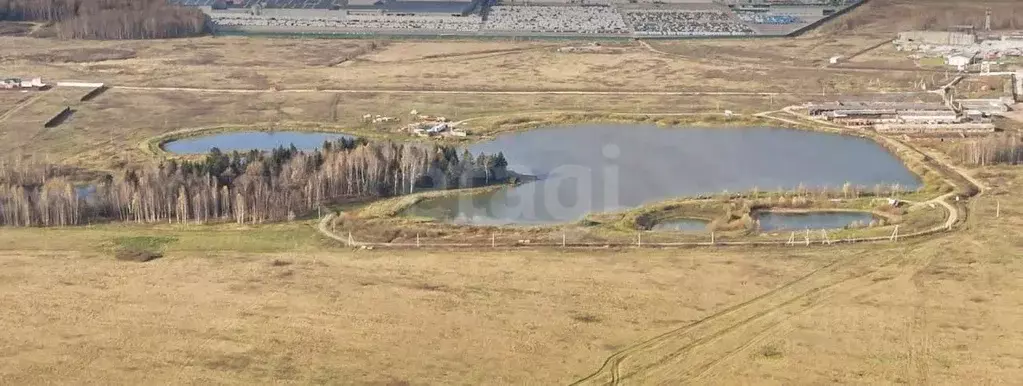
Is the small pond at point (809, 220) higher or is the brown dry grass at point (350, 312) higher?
the small pond at point (809, 220)

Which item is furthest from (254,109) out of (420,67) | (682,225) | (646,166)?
(682,225)

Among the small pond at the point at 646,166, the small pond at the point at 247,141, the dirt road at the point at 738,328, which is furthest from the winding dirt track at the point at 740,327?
the small pond at the point at 247,141

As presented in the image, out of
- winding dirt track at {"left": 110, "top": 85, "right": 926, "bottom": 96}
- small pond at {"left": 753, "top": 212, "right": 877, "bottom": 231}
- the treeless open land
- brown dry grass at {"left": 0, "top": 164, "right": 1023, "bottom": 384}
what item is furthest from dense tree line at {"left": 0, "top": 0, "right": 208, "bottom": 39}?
small pond at {"left": 753, "top": 212, "right": 877, "bottom": 231}

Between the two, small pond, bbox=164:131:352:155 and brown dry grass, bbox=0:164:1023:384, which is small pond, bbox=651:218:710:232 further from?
small pond, bbox=164:131:352:155

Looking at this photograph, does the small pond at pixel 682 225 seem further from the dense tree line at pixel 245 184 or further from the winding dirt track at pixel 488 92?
the winding dirt track at pixel 488 92

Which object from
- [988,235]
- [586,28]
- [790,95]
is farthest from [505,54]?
[988,235]

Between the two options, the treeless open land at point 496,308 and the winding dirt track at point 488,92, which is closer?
the treeless open land at point 496,308

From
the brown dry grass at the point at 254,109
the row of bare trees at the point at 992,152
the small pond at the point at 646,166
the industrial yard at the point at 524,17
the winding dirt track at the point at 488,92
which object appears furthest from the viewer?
the industrial yard at the point at 524,17

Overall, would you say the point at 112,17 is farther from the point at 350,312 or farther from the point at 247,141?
the point at 350,312
